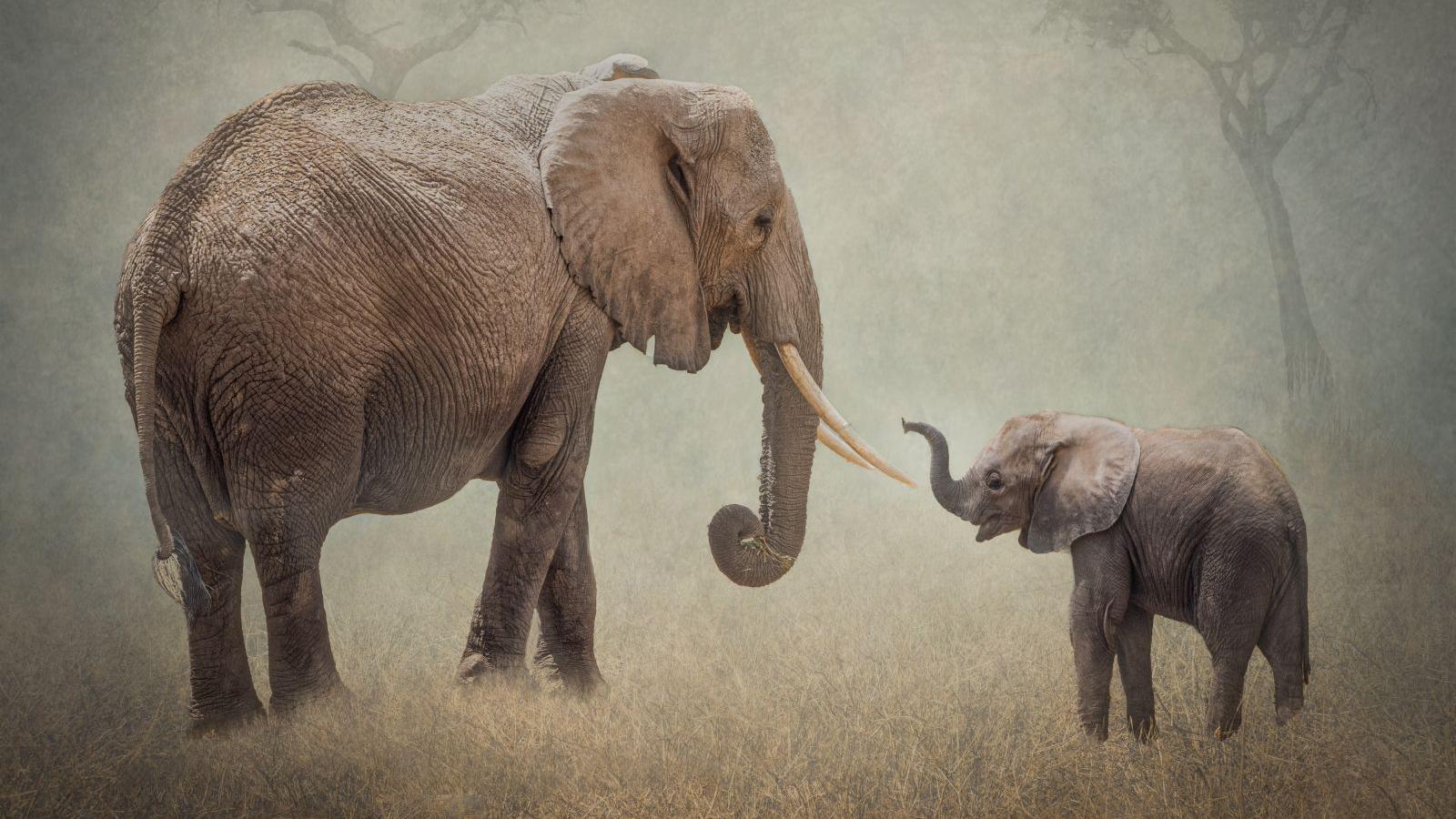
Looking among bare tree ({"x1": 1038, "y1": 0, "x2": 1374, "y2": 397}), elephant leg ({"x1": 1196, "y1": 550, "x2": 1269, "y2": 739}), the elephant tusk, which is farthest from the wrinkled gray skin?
bare tree ({"x1": 1038, "y1": 0, "x2": 1374, "y2": 397})

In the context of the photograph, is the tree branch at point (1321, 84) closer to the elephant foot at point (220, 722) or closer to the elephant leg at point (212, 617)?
the elephant leg at point (212, 617)

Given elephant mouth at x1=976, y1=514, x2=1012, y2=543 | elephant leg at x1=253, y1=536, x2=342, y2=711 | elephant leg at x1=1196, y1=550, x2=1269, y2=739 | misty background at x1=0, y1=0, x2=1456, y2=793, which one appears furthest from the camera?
misty background at x1=0, y1=0, x2=1456, y2=793

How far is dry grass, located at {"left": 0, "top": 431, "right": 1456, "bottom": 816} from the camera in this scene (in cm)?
354

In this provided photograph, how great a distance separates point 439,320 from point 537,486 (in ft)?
2.44

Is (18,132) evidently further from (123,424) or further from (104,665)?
(104,665)

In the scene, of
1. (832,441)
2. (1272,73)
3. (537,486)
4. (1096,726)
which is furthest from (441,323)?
(1272,73)

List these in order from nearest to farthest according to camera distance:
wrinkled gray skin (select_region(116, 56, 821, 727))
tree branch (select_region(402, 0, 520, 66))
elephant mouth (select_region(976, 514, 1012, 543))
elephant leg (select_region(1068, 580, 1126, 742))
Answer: wrinkled gray skin (select_region(116, 56, 821, 727))
elephant leg (select_region(1068, 580, 1126, 742))
elephant mouth (select_region(976, 514, 1012, 543))
tree branch (select_region(402, 0, 520, 66))

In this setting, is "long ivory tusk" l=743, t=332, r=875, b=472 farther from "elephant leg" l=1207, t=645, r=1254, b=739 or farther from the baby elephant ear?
"elephant leg" l=1207, t=645, r=1254, b=739

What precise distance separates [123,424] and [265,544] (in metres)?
6.81

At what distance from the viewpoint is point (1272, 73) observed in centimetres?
1056

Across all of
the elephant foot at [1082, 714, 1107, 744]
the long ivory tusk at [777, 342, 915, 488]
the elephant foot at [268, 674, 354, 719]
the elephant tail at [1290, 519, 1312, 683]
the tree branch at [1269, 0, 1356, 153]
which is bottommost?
the elephant foot at [1082, 714, 1107, 744]

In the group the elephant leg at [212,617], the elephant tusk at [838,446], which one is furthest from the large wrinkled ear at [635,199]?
the elephant leg at [212,617]

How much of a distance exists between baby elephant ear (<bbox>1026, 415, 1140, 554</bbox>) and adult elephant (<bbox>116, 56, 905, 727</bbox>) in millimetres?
619

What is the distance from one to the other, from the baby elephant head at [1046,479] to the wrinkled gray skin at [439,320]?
0.68 meters
